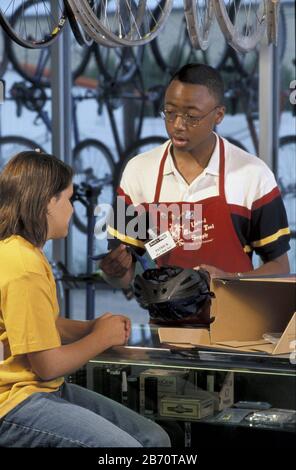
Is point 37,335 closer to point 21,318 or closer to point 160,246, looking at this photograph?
point 21,318

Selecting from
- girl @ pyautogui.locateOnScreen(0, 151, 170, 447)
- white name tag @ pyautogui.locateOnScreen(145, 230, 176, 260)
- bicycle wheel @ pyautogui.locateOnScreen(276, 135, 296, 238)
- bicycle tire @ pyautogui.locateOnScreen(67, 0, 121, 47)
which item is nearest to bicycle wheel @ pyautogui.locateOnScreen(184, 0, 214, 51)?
bicycle tire @ pyautogui.locateOnScreen(67, 0, 121, 47)

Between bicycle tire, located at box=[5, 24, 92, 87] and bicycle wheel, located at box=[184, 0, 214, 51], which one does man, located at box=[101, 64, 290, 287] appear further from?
bicycle tire, located at box=[5, 24, 92, 87]

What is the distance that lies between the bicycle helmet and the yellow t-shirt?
599mm

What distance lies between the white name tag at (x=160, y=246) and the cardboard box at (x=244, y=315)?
1.68 ft

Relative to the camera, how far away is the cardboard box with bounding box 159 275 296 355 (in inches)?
111

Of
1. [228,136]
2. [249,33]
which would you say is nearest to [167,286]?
[249,33]

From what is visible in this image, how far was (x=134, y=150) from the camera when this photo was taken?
758cm

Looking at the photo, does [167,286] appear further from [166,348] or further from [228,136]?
[228,136]

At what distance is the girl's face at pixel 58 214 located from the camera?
2.58 meters

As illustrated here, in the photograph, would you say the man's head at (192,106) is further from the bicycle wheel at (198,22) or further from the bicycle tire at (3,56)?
the bicycle tire at (3,56)

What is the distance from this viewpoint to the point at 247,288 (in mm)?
2852

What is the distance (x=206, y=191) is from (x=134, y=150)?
391cm
